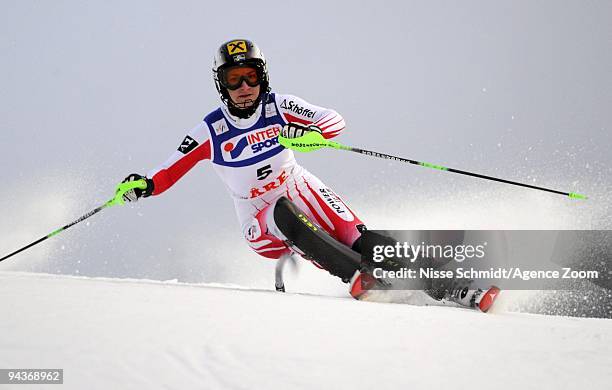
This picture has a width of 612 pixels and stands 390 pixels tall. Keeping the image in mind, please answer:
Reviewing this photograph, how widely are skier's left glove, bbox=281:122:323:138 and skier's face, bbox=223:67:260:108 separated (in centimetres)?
41

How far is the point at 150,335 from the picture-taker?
2.18 meters

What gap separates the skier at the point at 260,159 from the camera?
4547 millimetres

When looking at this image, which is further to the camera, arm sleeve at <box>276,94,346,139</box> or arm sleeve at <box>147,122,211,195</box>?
arm sleeve at <box>147,122,211,195</box>

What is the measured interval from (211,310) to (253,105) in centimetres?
232

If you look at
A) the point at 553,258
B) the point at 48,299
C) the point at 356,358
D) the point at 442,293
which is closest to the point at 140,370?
the point at 356,358

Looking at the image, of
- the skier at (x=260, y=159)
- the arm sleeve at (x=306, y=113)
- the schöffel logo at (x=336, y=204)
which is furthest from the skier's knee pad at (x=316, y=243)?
the arm sleeve at (x=306, y=113)

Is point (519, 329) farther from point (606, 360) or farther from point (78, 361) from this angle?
point (78, 361)

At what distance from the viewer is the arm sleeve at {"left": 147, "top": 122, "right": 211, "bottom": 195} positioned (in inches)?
189

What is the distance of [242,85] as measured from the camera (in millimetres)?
4570

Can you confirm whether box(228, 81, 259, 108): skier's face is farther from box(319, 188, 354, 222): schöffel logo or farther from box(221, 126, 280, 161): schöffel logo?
box(319, 188, 354, 222): schöffel logo

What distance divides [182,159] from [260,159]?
2.22 ft

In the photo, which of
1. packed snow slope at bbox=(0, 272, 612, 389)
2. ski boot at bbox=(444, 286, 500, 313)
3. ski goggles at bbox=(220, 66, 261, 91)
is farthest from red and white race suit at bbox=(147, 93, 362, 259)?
packed snow slope at bbox=(0, 272, 612, 389)

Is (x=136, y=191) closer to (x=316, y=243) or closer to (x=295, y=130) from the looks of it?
(x=295, y=130)

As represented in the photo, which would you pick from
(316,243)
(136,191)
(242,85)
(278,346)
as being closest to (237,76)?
(242,85)
